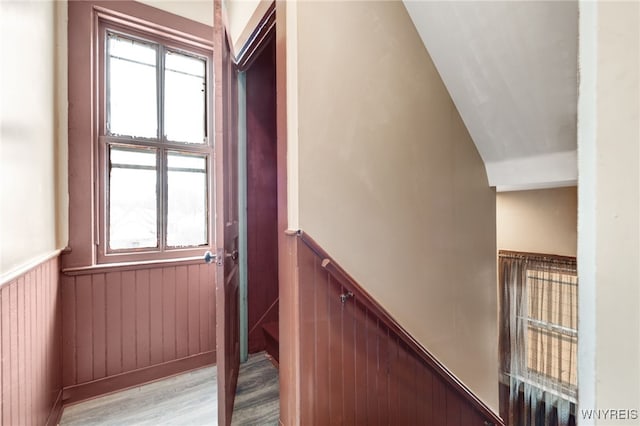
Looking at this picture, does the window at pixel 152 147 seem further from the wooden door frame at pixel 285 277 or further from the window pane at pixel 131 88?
the wooden door frame at pixel 285 277

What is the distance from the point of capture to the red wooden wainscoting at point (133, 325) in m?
1.89

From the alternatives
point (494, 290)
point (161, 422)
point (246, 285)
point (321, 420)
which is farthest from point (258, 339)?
point (494, 290)

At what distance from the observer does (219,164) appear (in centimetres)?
154

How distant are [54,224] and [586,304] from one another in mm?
2472

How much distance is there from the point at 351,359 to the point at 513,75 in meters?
1.88

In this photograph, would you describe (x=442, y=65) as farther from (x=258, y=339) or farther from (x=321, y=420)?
(x=258, y=339)

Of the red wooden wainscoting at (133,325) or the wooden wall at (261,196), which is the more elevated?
the wooden wall at (261,196)

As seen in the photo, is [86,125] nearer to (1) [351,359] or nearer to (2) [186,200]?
(2) [186,200]

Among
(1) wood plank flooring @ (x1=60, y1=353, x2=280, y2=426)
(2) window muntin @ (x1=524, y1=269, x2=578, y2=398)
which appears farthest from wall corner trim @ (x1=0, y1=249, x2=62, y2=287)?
(2) window muntin @ (x1=524, y1=269, x2=578, y2=398)

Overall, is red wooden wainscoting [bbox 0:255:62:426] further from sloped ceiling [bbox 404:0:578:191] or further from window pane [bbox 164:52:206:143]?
sloped ceiling [bbox 404:0:578:191]

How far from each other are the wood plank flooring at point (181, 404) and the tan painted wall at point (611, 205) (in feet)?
5.82

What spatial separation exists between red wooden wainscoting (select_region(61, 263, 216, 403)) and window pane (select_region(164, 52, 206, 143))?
1069 millimetres

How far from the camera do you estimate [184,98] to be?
2.34 meters

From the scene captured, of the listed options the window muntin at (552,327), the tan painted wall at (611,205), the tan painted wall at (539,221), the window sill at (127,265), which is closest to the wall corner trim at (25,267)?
the window sill at (127,265)
